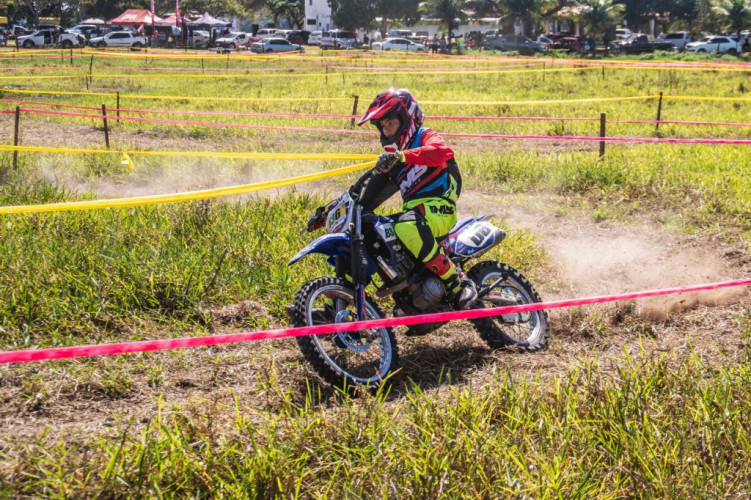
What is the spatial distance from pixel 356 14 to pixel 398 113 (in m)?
74.8

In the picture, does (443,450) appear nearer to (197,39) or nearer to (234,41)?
(234,41)

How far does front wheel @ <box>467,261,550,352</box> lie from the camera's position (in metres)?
5.13

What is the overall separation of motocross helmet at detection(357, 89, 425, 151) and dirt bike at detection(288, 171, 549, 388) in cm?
40

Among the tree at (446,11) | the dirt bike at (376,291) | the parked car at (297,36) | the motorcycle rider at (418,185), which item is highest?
the tree at (446,11)

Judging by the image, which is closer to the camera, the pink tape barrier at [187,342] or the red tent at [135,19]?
the pink tape barrier at [187,342]

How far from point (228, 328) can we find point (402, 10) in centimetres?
7697

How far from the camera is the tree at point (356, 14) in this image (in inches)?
2965

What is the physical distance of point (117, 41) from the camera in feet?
170

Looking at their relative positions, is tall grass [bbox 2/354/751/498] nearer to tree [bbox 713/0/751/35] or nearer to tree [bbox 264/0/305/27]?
tree [bbox 713/0/751/35]

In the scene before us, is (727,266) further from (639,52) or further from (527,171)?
(639,52)

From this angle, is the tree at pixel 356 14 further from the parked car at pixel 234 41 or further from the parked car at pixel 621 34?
the parked car at pixel 621 34

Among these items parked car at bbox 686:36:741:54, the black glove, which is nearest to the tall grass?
the black glove

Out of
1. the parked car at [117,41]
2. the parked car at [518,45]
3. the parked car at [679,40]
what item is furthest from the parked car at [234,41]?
the parked car at [679,40]

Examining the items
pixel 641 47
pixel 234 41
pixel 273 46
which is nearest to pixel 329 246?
pixel 273 46
